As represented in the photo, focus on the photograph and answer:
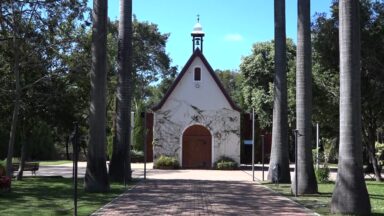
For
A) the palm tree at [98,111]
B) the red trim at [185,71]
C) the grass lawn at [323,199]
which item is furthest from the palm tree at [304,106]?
the red trim at [185,71]

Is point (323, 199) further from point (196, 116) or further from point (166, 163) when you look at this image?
point (196, 116)

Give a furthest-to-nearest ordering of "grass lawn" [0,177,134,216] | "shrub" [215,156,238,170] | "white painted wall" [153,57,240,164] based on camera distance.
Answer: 1. "white painted wall" [153,57,240,164]
2. "shrub" [215,156,238,170]
3. "grass lawn" [0,177,134,216]

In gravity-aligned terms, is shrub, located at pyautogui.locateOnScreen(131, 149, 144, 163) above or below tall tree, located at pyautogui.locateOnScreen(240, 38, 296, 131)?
below

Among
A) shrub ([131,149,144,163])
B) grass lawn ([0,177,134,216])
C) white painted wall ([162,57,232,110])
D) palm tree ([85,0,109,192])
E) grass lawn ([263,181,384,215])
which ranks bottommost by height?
grass lawn ([263,181,384,215])

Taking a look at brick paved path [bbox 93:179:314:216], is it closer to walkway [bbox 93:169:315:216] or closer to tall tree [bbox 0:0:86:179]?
walkway [bbox 93:169:315:216]

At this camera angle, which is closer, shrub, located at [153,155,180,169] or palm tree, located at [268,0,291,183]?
palm tree, located at [268,0,291,183]

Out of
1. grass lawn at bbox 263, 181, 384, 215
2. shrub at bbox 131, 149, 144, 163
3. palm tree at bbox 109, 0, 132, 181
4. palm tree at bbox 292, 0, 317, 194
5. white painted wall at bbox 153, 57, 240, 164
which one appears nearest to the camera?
grass lawn at bbox 263, 181, 384, 215

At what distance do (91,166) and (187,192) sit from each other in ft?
12.2

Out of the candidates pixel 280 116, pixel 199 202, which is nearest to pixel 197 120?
pixel 280 116

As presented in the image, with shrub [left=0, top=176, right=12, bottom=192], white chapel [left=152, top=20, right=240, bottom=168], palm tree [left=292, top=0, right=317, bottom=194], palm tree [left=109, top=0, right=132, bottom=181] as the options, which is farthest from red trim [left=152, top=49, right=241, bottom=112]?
shrub [left=0, top=176, right=12, bottom=192]

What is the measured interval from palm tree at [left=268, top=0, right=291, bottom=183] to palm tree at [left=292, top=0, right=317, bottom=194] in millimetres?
5938

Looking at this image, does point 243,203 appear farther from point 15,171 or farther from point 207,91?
point 207,91

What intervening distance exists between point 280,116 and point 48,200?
44.3 ft

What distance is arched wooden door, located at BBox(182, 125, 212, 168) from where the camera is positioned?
43.3 metres
